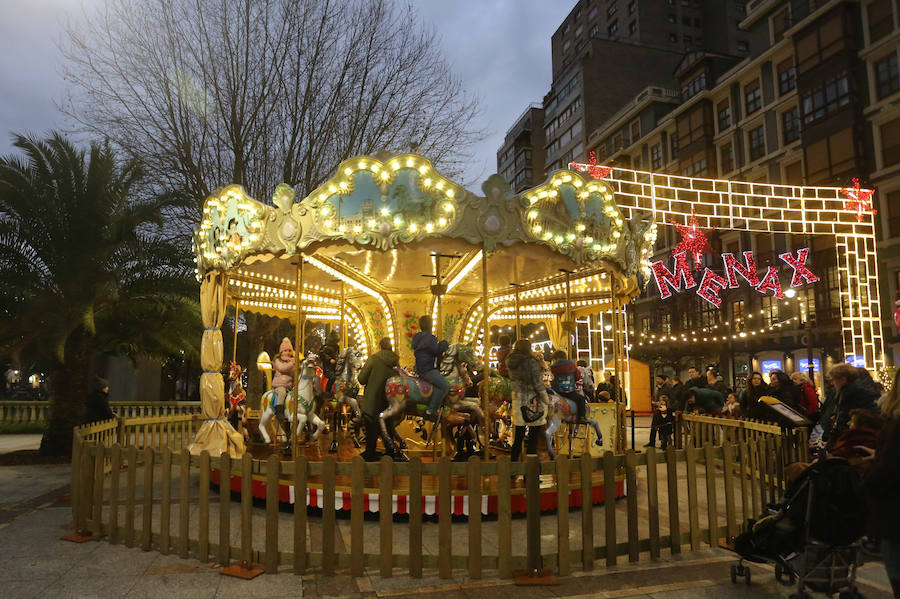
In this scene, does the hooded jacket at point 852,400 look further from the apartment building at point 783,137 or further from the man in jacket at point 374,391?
the apartment building at point 783,137

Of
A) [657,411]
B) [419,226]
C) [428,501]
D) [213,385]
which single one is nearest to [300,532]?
[428,501]

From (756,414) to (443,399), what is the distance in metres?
5.63

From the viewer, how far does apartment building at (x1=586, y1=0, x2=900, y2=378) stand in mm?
25312

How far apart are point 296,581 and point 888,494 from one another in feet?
12.6

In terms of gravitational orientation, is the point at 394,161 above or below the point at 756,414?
above

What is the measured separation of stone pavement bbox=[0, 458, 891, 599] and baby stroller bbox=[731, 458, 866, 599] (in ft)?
1.67

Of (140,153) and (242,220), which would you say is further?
(140,153)

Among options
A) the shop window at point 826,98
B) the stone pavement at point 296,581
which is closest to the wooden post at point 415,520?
the stone pavement at point 296,581

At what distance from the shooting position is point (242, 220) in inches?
310

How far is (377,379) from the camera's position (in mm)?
8180

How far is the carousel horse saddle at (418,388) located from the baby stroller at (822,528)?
15.3 feet

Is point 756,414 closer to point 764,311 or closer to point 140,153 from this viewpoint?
point 140,153

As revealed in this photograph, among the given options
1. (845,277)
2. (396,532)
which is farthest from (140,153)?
(845,277)

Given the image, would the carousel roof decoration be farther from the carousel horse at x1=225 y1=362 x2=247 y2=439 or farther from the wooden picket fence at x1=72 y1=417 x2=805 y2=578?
the carousel horse at x1=225 y1=362 x2=247 y2=439
